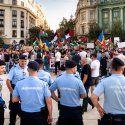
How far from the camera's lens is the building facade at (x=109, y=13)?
73119mm

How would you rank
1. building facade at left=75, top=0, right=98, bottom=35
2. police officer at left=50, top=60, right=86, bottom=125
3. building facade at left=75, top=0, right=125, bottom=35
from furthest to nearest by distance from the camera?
building facade at left=75, top=0, right=98, bottom=35 → building facade at left=75, top=0, right=125, bottom=35 → police officer at left=50, top=60, right=86, bottom=125

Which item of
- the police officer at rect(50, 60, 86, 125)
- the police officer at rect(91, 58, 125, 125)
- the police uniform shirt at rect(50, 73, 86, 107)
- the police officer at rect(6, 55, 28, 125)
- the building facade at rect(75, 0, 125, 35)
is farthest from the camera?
the building facade at rect(75, 0, 125, 35)

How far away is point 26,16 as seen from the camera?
90812 mm

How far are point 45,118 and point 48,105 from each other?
478 mm

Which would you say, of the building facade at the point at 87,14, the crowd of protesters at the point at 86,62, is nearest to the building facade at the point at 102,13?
the building facade at the point at 87,14

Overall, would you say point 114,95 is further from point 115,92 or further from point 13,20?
point 13,20

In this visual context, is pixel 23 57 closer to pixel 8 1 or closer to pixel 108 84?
pixel 108 84

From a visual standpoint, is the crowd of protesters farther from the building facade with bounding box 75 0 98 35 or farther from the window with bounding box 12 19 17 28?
the window with bounding box 12 19 17 28

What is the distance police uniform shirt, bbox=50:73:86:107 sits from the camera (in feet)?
18.1

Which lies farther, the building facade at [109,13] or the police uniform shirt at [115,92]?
the building facade at [109,13]

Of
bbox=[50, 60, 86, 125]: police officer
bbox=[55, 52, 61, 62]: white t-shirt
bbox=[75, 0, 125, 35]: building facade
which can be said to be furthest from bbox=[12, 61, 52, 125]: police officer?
bbox=[75, 0, 125, 35]: building facade

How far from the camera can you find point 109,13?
75.5 meters

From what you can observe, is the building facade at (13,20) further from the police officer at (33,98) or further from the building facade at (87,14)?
the police officer at (33,98)

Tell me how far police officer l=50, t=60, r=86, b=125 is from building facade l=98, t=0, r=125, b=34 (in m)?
68.7
